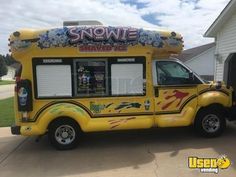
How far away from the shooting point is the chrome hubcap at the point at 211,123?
9.27 meters

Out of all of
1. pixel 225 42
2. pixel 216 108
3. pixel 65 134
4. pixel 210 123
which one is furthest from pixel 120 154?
pixel 225 42

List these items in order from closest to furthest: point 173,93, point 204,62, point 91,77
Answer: point 91,77, point 173,93, point 204,62

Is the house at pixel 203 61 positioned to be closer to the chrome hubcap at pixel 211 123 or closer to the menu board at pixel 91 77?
the chrome hubcap at pixel 211 123

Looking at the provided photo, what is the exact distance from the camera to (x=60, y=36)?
8.56 meters

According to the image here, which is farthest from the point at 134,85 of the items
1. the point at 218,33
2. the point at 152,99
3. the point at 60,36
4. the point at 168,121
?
the point at 218,33

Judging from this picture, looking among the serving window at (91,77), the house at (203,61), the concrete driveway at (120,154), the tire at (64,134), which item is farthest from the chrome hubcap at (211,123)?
the house at (203,61)

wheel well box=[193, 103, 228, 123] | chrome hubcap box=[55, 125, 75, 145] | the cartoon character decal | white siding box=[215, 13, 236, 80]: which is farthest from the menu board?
white siding box=[215, 13, 236, 80]

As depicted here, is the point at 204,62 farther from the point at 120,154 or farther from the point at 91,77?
the point at 120,154

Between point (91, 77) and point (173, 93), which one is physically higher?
point (91, 77)

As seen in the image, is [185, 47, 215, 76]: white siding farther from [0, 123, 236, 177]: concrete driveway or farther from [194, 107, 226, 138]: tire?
[194, 107, 226, 138]: tire

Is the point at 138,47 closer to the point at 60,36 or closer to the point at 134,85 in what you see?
the point at 134,85

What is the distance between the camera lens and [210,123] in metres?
9.31

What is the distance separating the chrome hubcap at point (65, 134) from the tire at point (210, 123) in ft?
10.4

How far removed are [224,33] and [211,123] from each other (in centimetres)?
657
